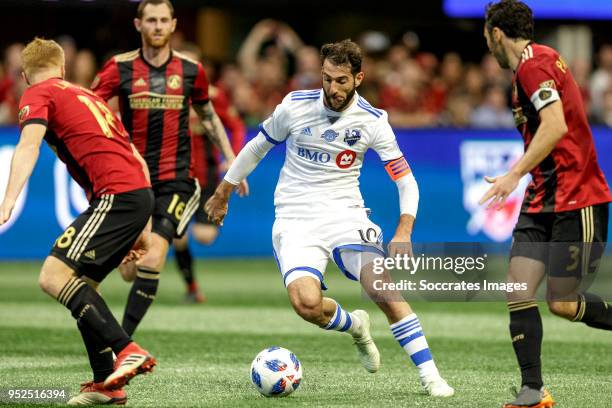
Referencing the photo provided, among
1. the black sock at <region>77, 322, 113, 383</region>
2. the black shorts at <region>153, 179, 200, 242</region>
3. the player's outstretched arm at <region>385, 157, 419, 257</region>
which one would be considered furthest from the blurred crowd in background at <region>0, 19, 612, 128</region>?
the black sock at <region>77, 322, 113, 383</region>

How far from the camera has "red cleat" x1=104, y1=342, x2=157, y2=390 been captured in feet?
22.3

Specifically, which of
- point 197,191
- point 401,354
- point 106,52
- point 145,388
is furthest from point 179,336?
point 106,52

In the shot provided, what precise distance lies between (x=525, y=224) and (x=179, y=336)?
13.2 ft

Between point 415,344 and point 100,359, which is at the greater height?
point 100,359

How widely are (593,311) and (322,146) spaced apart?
1.86m

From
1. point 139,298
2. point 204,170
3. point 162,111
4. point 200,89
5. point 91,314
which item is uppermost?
point 200,89

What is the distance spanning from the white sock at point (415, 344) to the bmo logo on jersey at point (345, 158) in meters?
1.00

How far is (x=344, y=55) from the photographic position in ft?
24.8

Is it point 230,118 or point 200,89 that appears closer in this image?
point 200,89

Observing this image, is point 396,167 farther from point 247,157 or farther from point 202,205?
point 202,205

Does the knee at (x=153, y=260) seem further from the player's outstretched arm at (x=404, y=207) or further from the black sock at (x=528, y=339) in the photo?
the black sock at (x=528, y=339)

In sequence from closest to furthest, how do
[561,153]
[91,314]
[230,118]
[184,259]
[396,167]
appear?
[91,314] → [561,153] → [396,167] → [184,259] → [230,118]

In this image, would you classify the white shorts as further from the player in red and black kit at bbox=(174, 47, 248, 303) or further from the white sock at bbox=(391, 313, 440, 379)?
the player in red and black kit at bbox=(174, 47, 248, 303)

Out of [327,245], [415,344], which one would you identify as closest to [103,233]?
[327,245]
